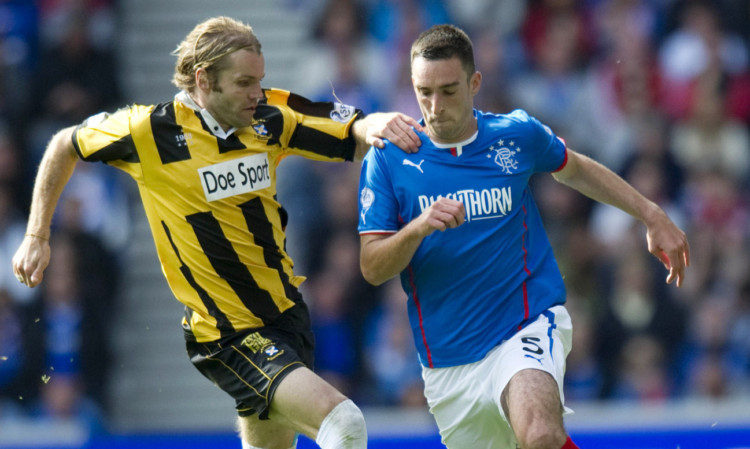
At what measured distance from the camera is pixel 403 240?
4.33 metres

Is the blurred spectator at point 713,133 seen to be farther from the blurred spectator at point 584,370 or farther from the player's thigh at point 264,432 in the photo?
the player's thigh at point 264,432

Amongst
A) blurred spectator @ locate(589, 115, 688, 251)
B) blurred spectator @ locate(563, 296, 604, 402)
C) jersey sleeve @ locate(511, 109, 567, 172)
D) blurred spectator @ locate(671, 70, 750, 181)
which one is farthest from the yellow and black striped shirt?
blurred spectator @ locate(671, 70, 750, 181)

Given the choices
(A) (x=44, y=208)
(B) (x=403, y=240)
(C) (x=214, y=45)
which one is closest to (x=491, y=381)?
(B) (x=403, y=240)

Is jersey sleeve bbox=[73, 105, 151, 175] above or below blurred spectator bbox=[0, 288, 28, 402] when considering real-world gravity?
above

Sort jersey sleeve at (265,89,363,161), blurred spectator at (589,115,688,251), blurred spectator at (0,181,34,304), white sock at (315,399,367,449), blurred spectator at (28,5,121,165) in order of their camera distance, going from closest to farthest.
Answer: white sock at (315,399,367,449)
jersey sleeve at (265,89,363,161)
blurred spectator at (589,115,688,251)
blurred spectator at (0,181,34,304)
blurred spectator at (28,5,121,165)

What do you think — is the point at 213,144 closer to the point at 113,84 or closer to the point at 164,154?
the point at 164,154

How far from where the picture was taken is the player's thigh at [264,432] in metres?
5.02

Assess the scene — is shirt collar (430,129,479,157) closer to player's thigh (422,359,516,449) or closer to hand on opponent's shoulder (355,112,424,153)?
hand on opponent's shoulder (355,112,424,153)

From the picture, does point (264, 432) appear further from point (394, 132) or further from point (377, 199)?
point (394, 132)

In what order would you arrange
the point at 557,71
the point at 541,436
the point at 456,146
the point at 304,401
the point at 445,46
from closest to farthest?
the point at 541,436 → the point at 304,401 → the point at 445,46 → the point at 456,146 → the point at 557,71

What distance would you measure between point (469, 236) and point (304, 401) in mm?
1012

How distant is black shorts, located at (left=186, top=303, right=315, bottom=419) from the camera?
15.1ft

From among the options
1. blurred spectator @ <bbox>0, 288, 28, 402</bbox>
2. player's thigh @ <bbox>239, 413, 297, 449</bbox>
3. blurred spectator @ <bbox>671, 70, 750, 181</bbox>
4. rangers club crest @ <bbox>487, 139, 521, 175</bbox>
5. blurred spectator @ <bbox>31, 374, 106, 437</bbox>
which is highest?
rangers club crest @ <bbox>487, 139, 521, 175</bbox>

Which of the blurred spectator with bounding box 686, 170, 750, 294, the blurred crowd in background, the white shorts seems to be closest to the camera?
the white shorts
